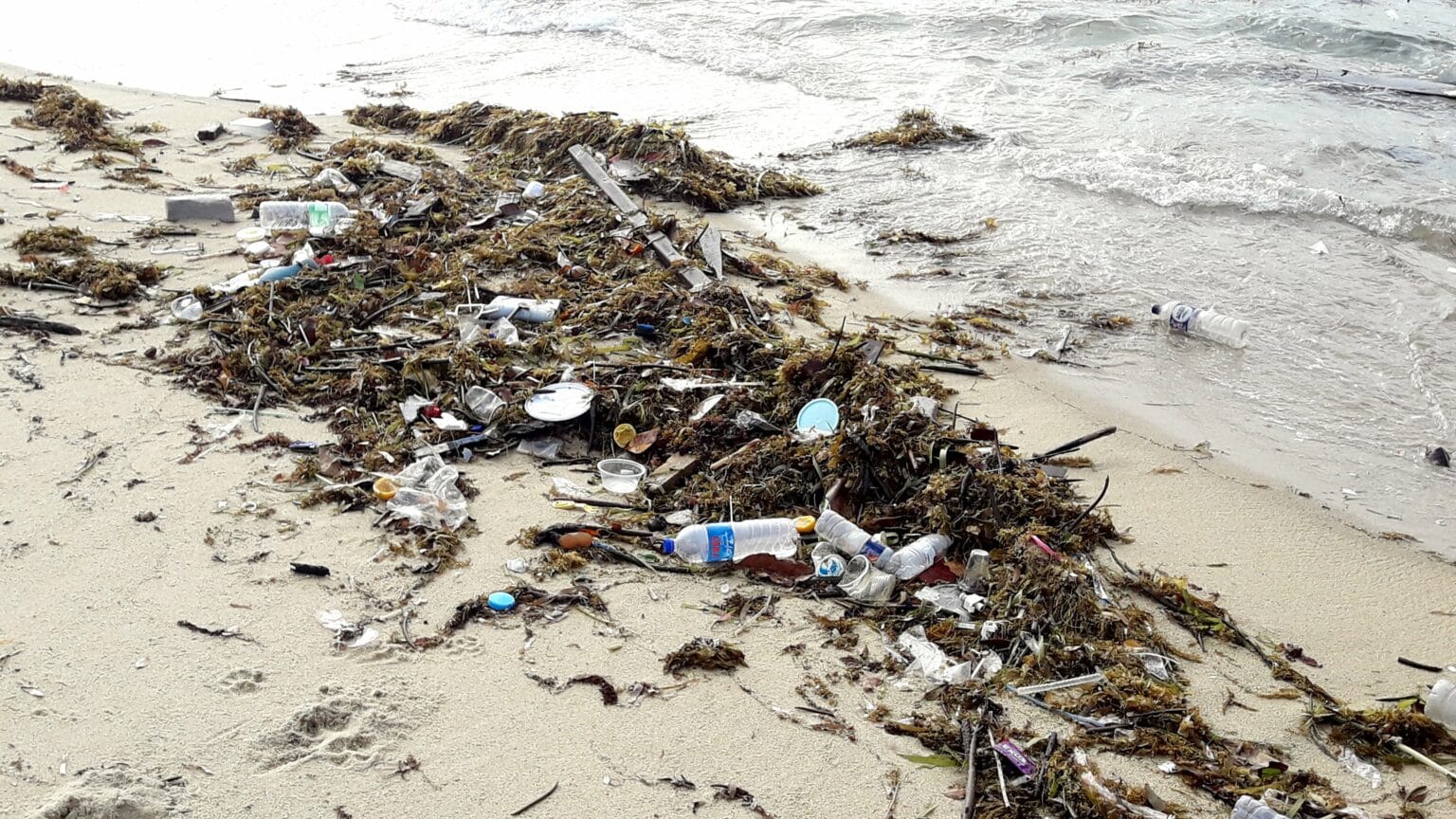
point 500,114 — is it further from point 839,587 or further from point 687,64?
point 839,587

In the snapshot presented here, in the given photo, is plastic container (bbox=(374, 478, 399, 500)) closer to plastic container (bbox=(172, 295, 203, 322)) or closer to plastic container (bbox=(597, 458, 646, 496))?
plastic container (bbox=(597, 458, 646, 496))

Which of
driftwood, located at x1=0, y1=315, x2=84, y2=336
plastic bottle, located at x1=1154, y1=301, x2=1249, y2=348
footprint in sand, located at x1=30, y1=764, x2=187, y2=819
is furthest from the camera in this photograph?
plastic bottle, located at x1=1154, y1=301, x2=1249, y2=348

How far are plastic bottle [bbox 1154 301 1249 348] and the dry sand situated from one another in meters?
1.57

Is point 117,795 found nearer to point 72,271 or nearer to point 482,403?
point 482,403

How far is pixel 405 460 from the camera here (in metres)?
4.27

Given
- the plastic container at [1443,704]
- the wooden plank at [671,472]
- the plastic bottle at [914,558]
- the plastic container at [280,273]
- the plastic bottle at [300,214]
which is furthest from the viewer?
the plastic bottle at [300,214]

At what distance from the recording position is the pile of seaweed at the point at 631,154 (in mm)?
8156

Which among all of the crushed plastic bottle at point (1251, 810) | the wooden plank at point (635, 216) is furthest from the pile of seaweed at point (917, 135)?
the crushed plastic bottle at point (1251, 810)

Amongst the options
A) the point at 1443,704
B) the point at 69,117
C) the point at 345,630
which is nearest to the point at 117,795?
the point at 345,630

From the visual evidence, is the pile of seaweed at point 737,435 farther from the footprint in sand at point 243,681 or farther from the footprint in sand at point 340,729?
the footprint in sand at point 243,681

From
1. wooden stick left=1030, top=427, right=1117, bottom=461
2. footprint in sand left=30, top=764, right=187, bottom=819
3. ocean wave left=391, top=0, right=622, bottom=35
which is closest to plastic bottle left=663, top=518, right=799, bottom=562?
wooden stick left=1030, top=427, right=1117, bottom=461

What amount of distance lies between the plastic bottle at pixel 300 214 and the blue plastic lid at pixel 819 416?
12.9ft

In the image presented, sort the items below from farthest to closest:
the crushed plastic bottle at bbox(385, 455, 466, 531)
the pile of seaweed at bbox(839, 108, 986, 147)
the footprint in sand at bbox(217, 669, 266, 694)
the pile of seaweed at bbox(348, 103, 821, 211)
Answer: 1. the pile of seaweed at bbox(839, 108, 986, 147)
2. the pile of seaweed at bbox(348, 103, 821, 211)
3. the crushed plastic bottle at bbox(385, 455, 466, 531)
4. the footprint in sand at bbox(217, 669, 266, 694)

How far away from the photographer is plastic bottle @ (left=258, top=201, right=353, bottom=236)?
6.93m
